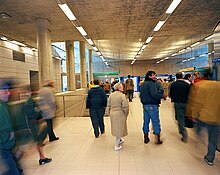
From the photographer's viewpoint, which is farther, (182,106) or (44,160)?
(182,106)

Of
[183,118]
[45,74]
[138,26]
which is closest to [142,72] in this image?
[138,26]

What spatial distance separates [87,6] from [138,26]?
3355mm

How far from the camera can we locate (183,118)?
13.4 feet

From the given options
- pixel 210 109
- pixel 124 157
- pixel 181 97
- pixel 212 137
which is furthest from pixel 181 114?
pixel 124 157

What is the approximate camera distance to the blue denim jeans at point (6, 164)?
2102 millimetres

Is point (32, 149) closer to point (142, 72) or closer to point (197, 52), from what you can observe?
→ point (197, 52)

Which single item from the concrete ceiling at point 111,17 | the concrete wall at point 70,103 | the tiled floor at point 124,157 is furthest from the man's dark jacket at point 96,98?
the concrete ceiling at point 111,17

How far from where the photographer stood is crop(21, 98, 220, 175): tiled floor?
2.94m

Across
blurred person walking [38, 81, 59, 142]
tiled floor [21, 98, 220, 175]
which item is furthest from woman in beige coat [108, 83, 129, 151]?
blurred person walking [38, 81, 59, 142]

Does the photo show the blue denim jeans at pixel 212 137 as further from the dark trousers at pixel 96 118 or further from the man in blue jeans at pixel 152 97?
the dark trousers at pixel 96 118

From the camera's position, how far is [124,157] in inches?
135

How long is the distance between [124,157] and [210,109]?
1747mm

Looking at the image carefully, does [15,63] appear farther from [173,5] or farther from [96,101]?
[173,5]

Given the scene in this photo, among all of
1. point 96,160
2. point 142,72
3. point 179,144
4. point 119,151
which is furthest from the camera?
point 142,72
